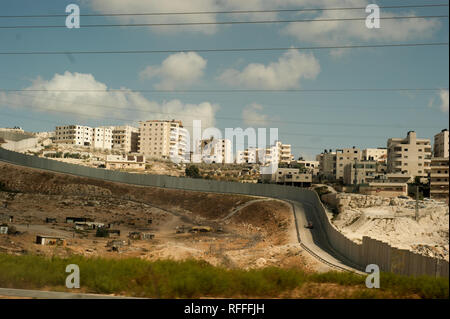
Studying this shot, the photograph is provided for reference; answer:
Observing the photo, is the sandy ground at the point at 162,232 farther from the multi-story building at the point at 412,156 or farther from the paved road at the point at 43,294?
the multi-story building at the point at 412,156

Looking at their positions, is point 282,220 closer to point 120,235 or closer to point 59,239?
point 120,235

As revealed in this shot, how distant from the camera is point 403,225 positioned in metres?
61.5

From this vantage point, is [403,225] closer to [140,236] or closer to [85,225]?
[140,236]

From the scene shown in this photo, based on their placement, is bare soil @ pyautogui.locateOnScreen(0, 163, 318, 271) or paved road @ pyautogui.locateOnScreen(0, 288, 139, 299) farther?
bare soil @ pyautogui.locateOnScreen(0, 163, 318, 271)

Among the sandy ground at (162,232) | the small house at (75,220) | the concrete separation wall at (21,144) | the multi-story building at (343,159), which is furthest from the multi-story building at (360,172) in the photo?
the concrete separation wall at (21,144)

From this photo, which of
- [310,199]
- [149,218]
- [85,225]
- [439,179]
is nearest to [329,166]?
[439,179]

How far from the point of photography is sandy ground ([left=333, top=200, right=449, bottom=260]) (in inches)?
2269

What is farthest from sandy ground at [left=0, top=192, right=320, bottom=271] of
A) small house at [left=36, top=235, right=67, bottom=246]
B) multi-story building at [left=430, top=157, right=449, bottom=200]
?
multi-story building at [left=430, top=157, right=449, bottom=200]

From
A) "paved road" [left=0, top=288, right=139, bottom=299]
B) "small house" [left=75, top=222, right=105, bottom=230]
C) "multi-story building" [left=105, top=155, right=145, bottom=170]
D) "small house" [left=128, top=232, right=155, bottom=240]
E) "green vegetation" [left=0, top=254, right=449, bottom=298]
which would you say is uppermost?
"multi-story building" [left=105, top=155, right=145, bottom=170]

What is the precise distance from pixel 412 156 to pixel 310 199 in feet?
218

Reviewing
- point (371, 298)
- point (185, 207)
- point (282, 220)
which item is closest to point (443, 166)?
point (282, 220)

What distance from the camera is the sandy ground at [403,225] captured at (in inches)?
2269

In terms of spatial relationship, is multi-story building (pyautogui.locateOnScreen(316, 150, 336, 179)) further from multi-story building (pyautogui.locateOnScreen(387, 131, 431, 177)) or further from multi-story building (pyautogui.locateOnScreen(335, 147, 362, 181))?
multi-story building (pyautogui.locateOnScreen(387, 131, 431, 177))

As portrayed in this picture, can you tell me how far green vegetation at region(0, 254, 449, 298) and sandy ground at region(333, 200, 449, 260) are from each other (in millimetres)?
36946
